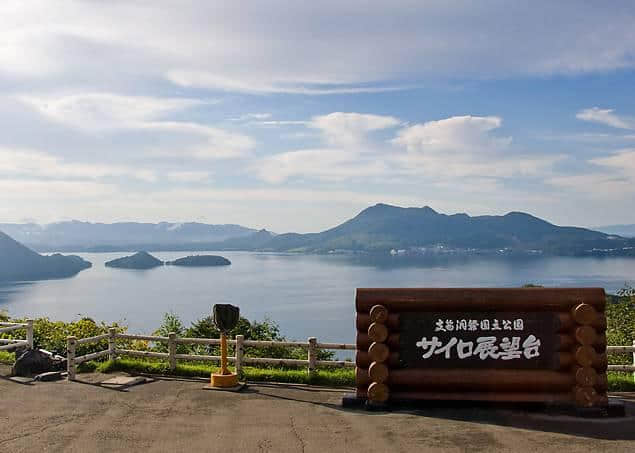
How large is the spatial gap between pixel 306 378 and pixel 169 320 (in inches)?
638

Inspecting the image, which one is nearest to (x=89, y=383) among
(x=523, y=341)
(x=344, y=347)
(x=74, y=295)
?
(x=344, y=347)

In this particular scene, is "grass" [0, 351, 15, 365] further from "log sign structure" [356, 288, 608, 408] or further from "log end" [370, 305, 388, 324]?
"log end" [370, 305, 388, 324]

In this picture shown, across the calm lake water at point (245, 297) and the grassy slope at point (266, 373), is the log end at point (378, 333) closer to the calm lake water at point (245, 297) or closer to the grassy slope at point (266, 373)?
the grassy slope at point (266, 373)

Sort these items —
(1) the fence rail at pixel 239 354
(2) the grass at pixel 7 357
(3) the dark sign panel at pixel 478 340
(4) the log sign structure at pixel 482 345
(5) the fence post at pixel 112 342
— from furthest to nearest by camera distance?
(2) the grass at pixel 7 357, (5) the fence post at pixel 112 342, (1) the fence rail at pixel 239 354, (3) the dark sign panel at pixel 478 340, (4) the log sign structure at pixel 482 345

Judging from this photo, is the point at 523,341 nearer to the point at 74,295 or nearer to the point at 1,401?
the point at 1,401

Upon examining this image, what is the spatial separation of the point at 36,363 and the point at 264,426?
711 cm

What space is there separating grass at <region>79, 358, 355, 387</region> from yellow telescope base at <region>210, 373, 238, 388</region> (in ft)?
2.85

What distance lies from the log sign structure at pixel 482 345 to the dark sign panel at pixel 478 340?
2 cm

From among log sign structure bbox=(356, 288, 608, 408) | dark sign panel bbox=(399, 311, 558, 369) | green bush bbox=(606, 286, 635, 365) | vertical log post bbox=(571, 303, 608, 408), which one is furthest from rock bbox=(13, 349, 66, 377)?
green bush bbox=(606, 286, 635, 365)

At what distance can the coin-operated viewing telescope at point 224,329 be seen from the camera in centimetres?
1219

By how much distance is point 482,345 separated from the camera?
34.7 feet

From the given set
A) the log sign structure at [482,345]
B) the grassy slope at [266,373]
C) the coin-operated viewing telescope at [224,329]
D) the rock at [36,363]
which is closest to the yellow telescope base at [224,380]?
the coin-operated viewing telescope at [224,329]

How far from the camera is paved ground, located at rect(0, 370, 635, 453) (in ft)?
27.9

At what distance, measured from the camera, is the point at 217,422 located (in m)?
9.74
